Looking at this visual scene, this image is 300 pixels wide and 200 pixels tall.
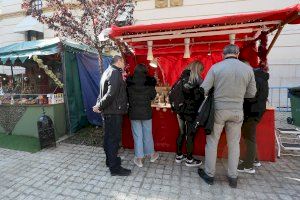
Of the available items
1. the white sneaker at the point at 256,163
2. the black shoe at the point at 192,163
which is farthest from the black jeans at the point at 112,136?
the white sneaker at the point at 256,163

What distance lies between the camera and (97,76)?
7.62m

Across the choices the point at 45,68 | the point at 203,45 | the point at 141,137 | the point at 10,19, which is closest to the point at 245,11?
the point at 203,45

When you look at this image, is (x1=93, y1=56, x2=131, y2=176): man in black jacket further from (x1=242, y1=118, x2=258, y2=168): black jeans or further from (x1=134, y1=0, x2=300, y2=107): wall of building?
(x1=134, y1=0, x2=300, y2=107): wall of building

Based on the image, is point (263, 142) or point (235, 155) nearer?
point (235, 155)

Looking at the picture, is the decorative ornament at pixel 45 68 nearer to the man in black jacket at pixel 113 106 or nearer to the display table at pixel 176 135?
the display table at pixel 176 135

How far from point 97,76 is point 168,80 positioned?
2.58 m

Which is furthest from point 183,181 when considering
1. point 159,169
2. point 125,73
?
point 125,73

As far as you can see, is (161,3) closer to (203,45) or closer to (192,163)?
(203,45)

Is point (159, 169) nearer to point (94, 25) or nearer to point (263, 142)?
point (263, 142)

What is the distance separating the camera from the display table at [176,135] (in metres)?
4.17

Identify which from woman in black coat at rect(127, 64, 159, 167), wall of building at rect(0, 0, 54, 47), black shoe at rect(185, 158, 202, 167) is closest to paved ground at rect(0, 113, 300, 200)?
black shoe at rect(185, 158, 202, 167)

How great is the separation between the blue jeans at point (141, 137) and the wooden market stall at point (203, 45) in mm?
682

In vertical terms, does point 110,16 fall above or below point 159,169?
above

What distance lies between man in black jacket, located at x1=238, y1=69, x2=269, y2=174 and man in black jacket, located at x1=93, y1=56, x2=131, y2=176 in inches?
81.9
